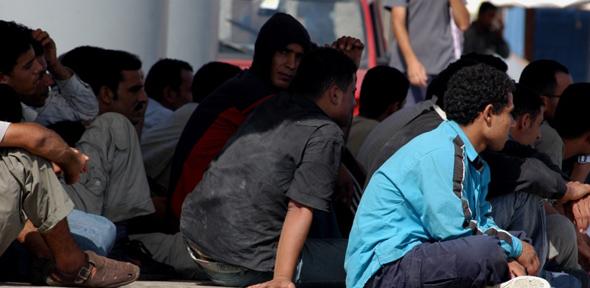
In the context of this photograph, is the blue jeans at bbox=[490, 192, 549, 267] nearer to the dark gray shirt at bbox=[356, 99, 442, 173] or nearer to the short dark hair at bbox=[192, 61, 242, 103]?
the dark gray shirt at bbox=[356, 99, 442, 173]

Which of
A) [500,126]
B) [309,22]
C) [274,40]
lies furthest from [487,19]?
[500,126]

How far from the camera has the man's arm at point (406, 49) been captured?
934cm

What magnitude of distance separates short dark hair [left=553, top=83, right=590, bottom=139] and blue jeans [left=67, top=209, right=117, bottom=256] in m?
2.48

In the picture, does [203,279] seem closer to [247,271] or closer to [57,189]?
[247,271]

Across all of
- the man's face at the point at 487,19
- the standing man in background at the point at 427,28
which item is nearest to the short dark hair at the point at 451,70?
the standing man in background at the point at 427,28

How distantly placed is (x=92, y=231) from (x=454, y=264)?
1.87m

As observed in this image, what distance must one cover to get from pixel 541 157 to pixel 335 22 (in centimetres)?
829

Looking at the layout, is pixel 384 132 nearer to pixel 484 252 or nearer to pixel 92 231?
pixel 92 231

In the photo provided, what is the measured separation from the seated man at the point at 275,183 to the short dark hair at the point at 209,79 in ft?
7.37

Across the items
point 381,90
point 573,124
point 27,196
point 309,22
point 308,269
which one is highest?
point 573,124

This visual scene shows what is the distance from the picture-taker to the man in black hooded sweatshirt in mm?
7164

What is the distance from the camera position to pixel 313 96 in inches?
253

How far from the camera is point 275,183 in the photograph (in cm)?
632

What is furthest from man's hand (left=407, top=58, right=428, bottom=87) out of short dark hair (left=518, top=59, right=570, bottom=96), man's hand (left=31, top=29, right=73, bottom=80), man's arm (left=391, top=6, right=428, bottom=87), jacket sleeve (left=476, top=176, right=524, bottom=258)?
jacket sleeve (left=476, top=176, right=524, bottom=258)
